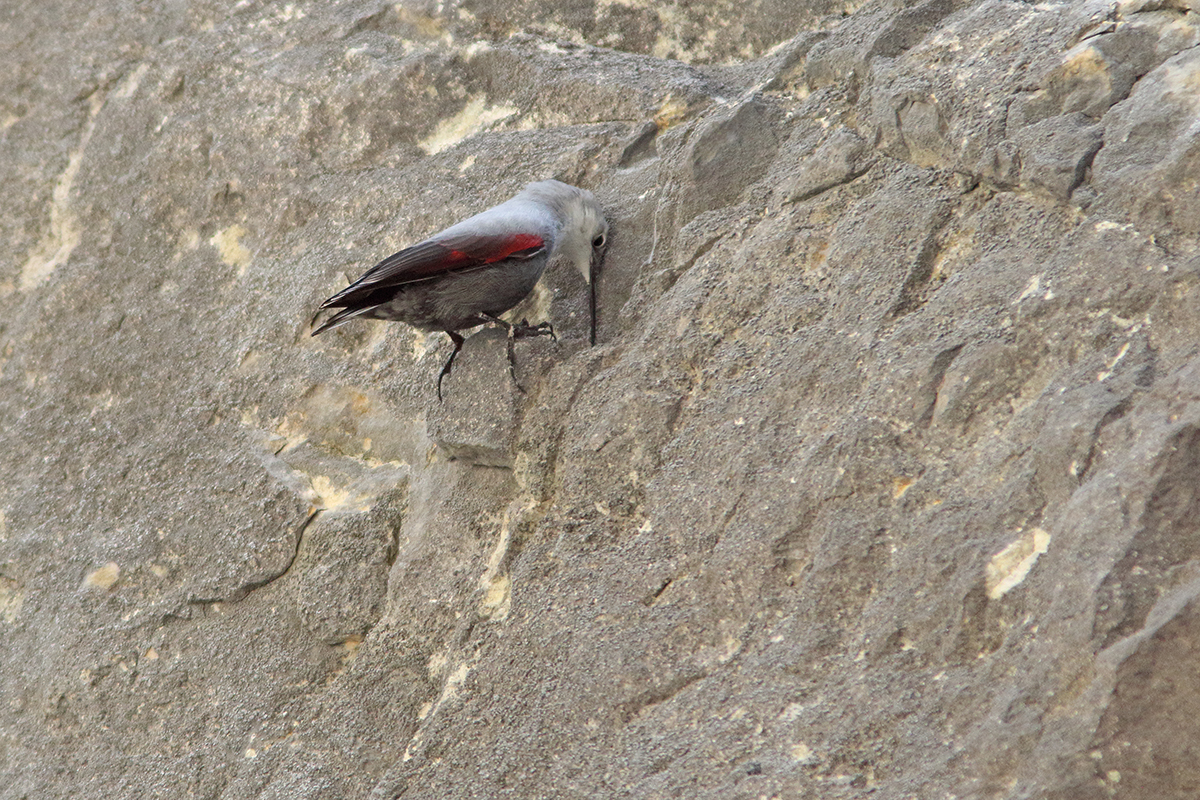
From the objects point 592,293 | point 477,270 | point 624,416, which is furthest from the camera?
point 592,293

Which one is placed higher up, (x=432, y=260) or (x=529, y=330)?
(x=432, y=260)

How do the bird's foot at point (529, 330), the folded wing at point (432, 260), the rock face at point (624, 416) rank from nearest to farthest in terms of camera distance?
the rock face at point (624, 416) → the folded wing at point (432, 260) → the bird's foot at point (529, 330)

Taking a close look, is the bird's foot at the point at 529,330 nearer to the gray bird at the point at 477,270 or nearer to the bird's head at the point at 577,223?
the gray bird at the point at 477,270

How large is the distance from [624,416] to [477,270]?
55 cm

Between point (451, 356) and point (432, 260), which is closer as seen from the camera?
point (432, 260)

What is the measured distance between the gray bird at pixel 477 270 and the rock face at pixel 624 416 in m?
0.13

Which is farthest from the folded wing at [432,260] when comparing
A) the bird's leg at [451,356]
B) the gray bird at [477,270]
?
the bird's leg at [451,356]

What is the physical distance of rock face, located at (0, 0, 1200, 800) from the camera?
1.89 m

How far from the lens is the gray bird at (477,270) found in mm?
2666

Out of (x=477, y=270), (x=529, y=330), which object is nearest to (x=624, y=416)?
(x=529, y=330)

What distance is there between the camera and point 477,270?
272 centimetres

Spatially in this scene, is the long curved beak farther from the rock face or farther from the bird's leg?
the bird's leg

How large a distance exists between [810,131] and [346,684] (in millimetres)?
1876

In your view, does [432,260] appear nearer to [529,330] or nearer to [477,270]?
[477,270]
